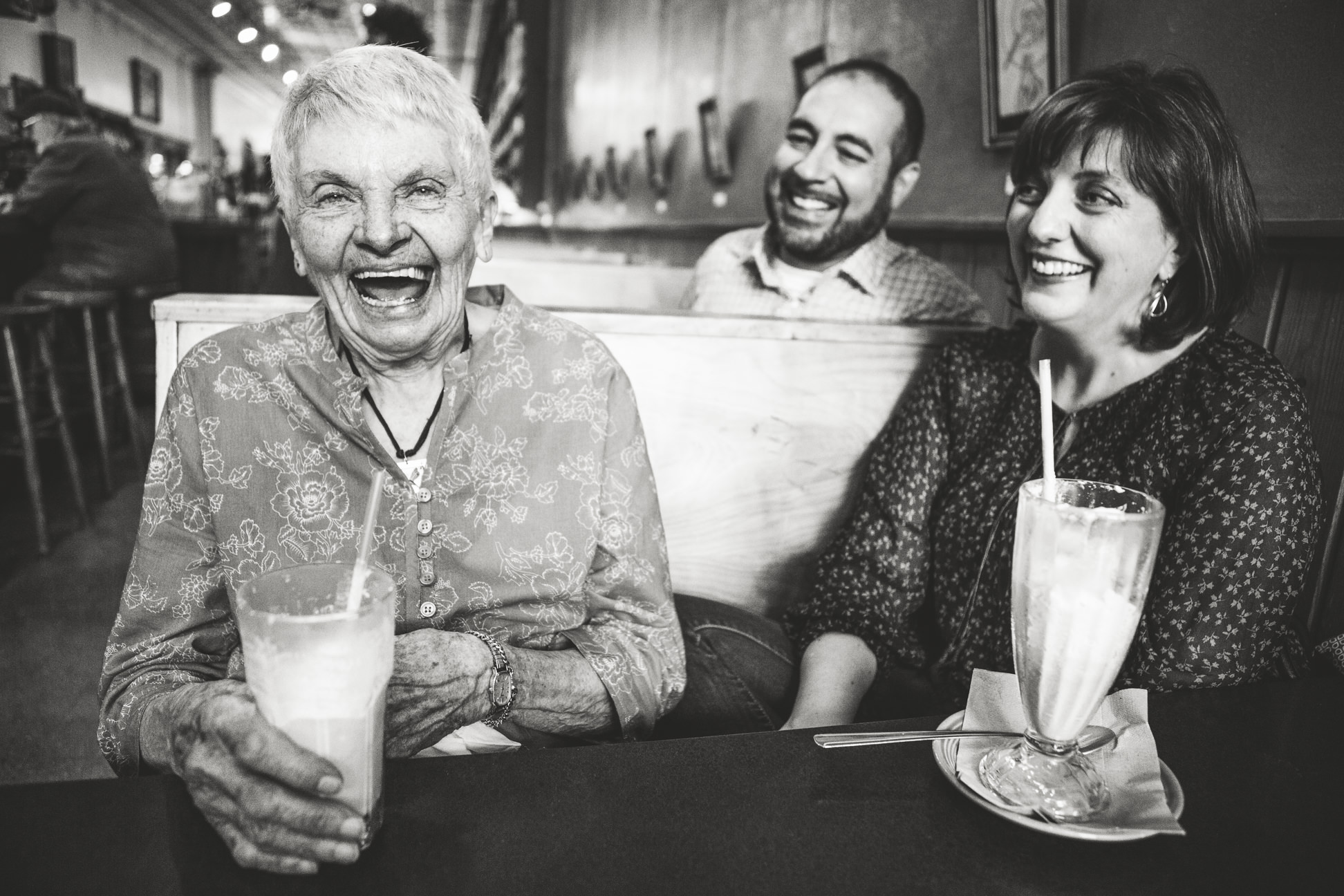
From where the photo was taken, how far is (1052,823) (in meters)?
0.67

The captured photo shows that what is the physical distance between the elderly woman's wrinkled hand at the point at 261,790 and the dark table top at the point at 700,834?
13 mm

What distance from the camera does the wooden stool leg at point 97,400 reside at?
152 inches

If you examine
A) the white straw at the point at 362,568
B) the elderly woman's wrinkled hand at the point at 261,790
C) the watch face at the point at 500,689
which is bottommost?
the watch face at the point at 500,689

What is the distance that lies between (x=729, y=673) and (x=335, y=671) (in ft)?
2.90

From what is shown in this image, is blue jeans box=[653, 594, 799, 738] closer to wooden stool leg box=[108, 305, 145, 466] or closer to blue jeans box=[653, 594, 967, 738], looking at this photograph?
blue jeans box=[653, 594, 967, 738]

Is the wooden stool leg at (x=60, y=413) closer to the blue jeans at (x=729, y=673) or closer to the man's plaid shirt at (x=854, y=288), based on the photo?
the man's plaid shirt at (x=854, y=288)

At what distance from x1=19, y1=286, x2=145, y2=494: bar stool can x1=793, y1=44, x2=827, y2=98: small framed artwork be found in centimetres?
304

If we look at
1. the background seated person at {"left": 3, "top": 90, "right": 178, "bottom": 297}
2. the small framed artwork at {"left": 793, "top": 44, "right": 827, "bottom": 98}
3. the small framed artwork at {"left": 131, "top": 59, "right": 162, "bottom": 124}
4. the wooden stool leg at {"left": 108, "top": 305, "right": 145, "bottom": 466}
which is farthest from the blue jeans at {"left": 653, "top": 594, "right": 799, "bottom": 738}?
the small framed artwork at {"left": 131, "top": 59, "right": 162, "bottom": 124}

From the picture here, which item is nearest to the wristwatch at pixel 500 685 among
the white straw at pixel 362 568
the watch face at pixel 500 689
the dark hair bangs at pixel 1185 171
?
the watch face at pixel 500 689

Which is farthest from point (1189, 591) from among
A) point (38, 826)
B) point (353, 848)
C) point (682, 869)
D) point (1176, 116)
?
point (38, 826)

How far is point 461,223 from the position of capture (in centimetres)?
123

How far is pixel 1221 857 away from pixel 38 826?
0.82 metres

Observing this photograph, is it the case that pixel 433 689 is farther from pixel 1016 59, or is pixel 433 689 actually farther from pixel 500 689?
pixel 1016 59

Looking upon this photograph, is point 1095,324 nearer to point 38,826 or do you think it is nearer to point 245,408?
point 245,408
